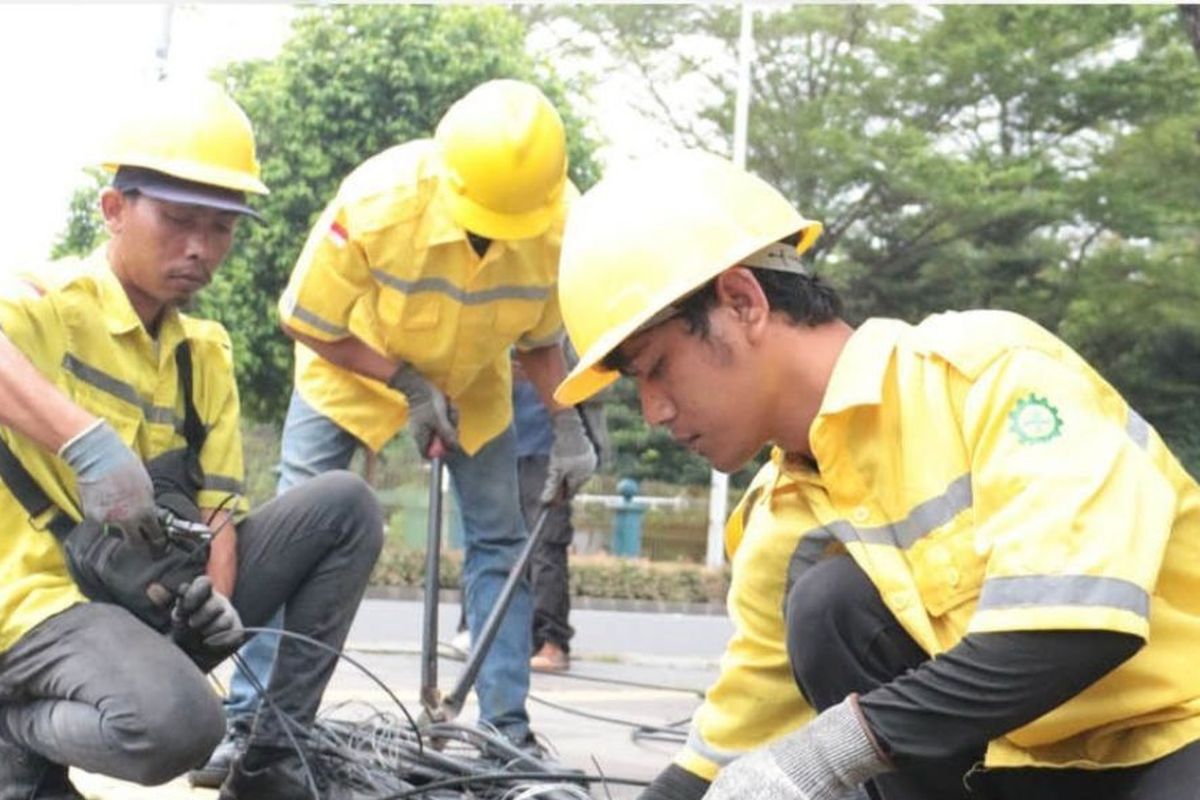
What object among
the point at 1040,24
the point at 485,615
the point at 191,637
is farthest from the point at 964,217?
the point at 191,637

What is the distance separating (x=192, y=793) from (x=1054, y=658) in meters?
2.43

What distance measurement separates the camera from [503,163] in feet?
15.4

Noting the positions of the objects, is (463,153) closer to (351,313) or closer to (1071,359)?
(351,313)

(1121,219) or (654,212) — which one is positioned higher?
(654,212)

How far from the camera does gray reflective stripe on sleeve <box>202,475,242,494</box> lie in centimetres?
381

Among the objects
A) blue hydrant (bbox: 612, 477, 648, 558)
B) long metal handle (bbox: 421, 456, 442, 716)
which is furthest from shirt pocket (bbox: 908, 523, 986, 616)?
blue hydrant (bbox: 612, 477, 648, 558)

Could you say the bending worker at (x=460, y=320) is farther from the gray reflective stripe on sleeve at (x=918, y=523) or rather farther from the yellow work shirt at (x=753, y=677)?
the gray reflective stripe on sleeve at (x=918, y=523)

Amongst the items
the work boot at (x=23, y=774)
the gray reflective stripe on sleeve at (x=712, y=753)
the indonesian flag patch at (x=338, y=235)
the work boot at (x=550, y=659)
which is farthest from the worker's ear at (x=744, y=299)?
the work boot at (x=550, y=659)

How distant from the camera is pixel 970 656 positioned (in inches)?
84.8

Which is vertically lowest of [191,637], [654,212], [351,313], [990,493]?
[191,637]

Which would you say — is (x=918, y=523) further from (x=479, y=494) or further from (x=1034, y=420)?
(x=479, y=494)

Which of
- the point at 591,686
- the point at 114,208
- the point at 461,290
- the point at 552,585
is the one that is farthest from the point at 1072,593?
the point at 552,585

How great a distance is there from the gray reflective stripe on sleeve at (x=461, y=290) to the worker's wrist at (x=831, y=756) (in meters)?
2.77

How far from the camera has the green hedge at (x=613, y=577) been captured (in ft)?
48.4
